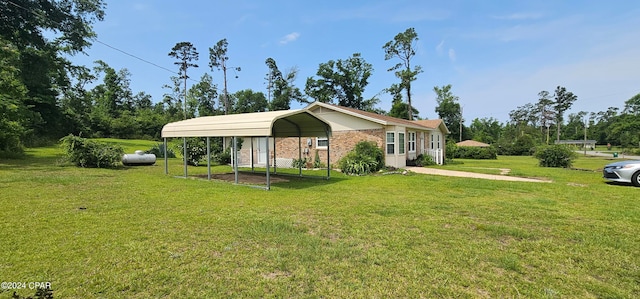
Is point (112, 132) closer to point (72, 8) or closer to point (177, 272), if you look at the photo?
point (72, 8)

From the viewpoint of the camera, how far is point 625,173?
952 centimetres

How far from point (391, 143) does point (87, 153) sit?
1490cm

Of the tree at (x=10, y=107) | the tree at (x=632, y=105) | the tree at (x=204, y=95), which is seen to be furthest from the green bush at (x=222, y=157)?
the tree at (x=632, y=105)

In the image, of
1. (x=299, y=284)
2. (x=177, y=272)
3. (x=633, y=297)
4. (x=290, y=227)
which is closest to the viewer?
(x=633, y=297)

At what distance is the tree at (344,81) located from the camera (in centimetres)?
4212

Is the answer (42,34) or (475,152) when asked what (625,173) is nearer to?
(475,152)

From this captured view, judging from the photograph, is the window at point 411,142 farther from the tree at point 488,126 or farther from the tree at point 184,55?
the tree at point 488,126

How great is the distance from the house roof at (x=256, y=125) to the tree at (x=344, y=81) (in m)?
30.6

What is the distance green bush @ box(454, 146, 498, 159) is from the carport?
2496cm

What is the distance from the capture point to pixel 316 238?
4.33 m

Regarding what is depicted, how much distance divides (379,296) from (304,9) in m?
15.2

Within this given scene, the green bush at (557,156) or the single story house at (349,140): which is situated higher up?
the single story house at (349,140)

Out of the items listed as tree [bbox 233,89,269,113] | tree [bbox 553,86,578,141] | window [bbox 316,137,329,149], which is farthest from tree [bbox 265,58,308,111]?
tree [bbox 553,86,578,141]

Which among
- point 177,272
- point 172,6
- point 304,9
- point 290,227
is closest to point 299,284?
point 177,272
